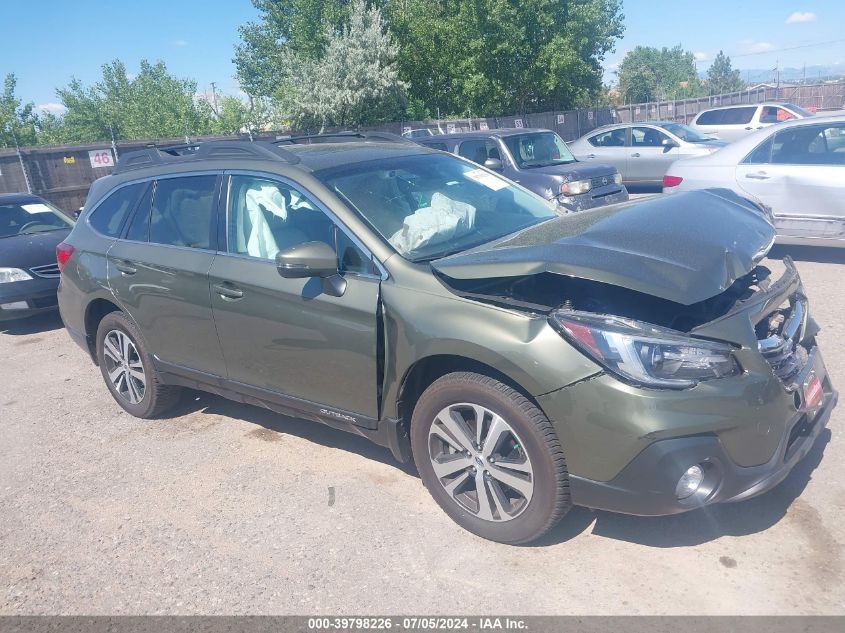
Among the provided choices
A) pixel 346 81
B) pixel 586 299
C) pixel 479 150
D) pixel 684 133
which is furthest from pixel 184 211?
pixel 346 81

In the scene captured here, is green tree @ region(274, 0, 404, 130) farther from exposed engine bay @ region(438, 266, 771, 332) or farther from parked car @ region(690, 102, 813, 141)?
exposed engine bay @ region(438, 266, 771, 332)

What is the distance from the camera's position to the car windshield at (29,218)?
8.95 m

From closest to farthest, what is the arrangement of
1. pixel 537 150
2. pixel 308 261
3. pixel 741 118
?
pixel 308 261, pixel 537 150, pixel 741 118

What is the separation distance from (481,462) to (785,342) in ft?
4.73

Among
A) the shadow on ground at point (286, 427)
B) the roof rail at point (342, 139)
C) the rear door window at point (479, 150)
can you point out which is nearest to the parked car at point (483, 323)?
the roof rail at point (342, 139)

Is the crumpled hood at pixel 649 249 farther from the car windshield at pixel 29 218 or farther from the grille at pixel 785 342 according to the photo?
the car windshield at pixel 29 218

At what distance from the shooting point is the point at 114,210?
17.1ft

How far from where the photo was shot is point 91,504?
4.08 metres

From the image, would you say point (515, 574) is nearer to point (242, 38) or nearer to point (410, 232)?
point (410, 232)

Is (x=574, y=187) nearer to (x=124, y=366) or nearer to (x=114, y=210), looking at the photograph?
(x=114, y=210)

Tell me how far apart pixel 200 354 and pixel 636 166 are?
43.9 feet

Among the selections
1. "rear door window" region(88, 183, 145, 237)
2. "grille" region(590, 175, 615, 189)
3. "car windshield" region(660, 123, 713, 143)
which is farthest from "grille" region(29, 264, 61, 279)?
"car windshield" region(660, 123, 713, 143)

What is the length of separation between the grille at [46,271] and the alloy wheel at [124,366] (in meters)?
3.41

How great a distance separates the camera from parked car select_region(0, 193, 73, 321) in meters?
7.91
